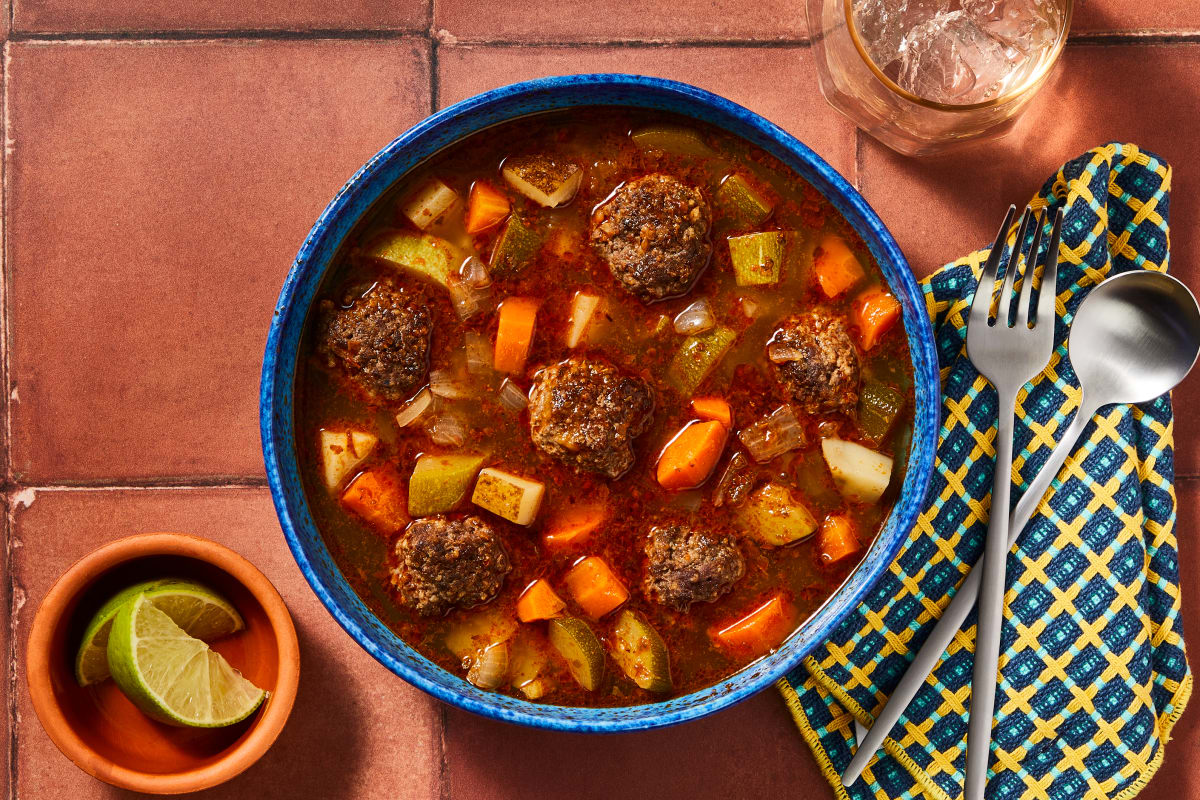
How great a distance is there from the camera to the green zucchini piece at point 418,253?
256cm

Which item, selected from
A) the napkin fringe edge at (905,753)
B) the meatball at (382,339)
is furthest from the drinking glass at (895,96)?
the napkin fringe edge at (905,753)

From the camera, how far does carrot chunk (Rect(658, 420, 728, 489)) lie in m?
2.53

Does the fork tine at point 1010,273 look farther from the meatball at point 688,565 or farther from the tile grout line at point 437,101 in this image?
the tile grout line at point 437,101

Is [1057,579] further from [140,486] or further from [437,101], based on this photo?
[140,486]

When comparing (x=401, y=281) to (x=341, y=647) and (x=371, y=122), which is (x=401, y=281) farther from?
(x=341, y=647)

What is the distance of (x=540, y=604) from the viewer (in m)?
2.56

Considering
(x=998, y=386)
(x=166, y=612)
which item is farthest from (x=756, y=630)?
(x=166, y=612)

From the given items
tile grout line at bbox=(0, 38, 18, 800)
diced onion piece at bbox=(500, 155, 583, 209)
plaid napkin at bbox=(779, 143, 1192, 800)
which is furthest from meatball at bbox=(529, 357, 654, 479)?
tile grout line at bbox=(0, 38, 18, 800)

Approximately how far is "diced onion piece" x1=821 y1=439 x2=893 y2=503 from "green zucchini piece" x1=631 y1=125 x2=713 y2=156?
92 cm

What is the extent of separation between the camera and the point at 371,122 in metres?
2.92

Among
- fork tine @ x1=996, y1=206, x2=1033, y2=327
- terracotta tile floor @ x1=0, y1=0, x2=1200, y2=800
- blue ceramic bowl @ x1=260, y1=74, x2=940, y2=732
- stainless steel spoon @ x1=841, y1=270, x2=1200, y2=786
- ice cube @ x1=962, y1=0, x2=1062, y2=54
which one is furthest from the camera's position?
terracotta tile floor @ x1=0, y1=0, x2=1200, y2=800

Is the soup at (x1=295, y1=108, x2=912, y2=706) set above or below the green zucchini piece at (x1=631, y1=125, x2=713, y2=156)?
below

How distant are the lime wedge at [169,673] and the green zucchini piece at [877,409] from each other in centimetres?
198

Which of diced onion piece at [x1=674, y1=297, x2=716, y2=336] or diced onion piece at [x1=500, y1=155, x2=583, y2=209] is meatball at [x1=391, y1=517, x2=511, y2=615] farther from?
diced onion piece at [x1=500, y1=155, x2=583, y2=209]
